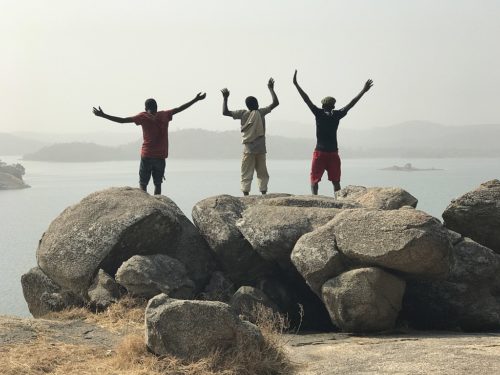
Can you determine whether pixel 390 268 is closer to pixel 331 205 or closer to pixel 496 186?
pixel 331 205

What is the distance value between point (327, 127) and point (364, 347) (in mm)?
7217

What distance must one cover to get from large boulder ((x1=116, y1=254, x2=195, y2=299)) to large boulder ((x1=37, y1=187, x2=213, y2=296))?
0.79m

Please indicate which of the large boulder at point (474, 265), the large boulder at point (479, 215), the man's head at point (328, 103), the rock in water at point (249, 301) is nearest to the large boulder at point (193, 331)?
the rock in water at point (249, 301)

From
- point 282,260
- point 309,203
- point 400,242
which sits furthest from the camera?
point 309,203

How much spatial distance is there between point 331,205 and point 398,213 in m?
3.25

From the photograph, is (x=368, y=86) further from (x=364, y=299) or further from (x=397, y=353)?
(x=397, y=353)

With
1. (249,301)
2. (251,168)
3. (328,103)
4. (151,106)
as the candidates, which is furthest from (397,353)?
(151,106)

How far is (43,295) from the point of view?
1339 cm

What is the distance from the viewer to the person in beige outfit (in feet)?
52.7

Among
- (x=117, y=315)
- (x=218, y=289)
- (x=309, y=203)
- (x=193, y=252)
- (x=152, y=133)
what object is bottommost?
(x=117, y=315)

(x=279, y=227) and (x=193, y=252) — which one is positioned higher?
(x=279, y=227)

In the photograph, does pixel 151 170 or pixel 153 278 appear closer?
pixel 153 278

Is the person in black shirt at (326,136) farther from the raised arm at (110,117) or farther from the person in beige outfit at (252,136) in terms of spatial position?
the raised arm at (110,117)

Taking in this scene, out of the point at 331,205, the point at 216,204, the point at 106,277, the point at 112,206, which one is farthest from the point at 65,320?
the point at 331,205
